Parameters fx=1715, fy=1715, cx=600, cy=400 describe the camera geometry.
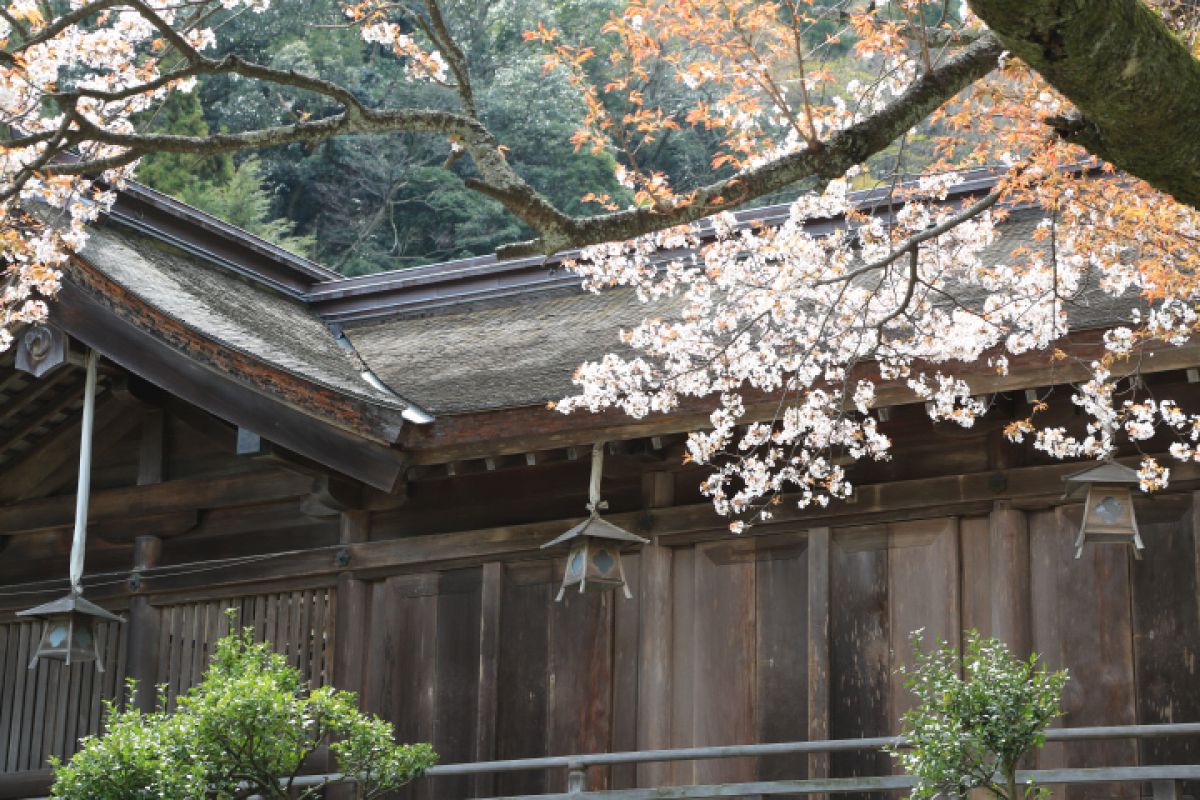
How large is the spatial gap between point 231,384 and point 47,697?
10.5ft

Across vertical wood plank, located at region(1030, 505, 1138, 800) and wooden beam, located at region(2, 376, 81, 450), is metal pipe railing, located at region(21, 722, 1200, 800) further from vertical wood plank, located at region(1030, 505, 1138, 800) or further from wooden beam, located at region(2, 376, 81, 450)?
wooden beam, located at region(2, 376, 81, 450)

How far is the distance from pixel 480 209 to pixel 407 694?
19.7 m

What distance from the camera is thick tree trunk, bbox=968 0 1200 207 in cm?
512

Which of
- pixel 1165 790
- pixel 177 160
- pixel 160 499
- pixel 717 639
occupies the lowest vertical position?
pixel 1165 790

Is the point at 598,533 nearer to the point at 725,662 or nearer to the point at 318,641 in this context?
the point at 725,662

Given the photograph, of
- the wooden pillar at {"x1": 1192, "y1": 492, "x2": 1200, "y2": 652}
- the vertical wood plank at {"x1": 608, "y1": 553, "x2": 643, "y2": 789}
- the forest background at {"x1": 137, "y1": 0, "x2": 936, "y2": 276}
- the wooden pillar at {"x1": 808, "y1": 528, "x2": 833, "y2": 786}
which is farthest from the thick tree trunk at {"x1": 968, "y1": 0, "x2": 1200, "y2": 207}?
the forest background at {"x1": 137, "y1": 0, "x2": 936, "y2": 276}

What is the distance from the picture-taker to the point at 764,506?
11.1 metres

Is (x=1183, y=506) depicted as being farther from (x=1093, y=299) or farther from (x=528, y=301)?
(x=528, y=301)

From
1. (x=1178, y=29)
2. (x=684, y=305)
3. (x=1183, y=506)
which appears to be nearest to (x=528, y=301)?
(x=684, y=305)

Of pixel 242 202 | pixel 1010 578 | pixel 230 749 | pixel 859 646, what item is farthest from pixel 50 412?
pixel 242 202

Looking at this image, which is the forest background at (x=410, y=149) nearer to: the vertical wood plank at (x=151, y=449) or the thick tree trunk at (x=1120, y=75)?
the vertical wood plank at (x=151, y=449)


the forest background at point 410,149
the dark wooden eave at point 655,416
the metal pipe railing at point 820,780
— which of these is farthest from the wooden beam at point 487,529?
the forest background at point 410,149

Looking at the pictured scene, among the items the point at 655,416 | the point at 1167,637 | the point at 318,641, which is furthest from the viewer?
the point at 318,641

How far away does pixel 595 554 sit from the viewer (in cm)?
1047
